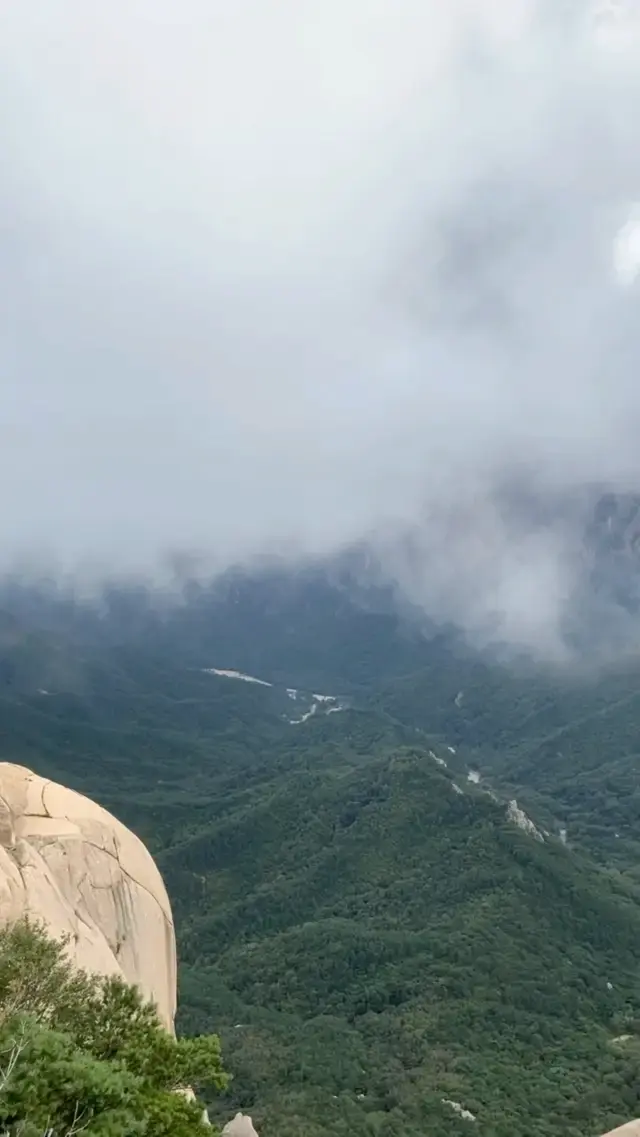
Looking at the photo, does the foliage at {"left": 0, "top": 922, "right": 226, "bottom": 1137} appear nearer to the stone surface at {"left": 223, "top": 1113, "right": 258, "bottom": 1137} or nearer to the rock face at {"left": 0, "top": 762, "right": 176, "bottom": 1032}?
the rock face at {"left": 0, "top": 762, "right": 176, "bottom": 1032}

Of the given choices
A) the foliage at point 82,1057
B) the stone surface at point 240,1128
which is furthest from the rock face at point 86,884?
the stone surface at point 240,1128

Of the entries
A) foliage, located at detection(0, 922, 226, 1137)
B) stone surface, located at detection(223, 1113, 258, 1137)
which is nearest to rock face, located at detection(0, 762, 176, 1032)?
foliage, located at detection(0, 922, 226, 1137)

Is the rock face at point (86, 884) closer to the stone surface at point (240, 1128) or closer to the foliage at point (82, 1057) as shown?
the foliage at point (82, 1057)

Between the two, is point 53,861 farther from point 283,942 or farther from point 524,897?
point 524,897

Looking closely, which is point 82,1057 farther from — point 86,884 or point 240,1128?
point 240,1128

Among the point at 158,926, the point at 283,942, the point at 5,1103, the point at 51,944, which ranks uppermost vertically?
the point at 283,942

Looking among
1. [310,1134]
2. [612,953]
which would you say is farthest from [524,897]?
[310,1134]
